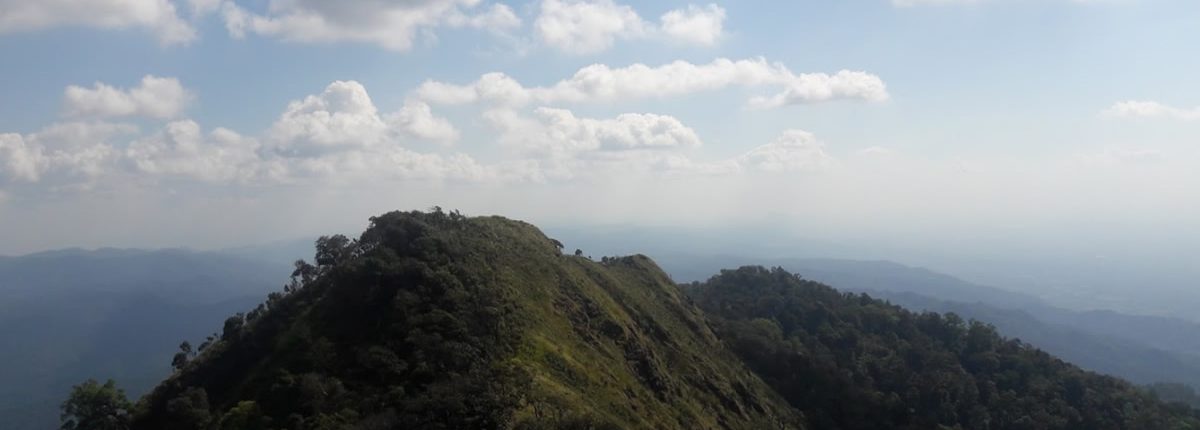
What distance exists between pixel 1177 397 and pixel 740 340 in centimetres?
11931

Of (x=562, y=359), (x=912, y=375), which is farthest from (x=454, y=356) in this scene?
(x=912, y=375)

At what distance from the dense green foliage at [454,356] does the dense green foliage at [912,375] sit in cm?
1100

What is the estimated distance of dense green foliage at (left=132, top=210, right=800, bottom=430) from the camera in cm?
4225

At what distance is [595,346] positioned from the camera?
208ft

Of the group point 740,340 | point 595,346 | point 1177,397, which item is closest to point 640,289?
point 740,340

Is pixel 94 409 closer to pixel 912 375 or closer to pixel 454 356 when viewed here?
pixel 454 356

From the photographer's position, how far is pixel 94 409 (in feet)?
193

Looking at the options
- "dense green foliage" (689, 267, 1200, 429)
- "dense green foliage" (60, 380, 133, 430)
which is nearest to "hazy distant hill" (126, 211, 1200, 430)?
"dense green foliage" (689, 267, 1200, 429)

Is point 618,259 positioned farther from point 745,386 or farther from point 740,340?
point 745,386

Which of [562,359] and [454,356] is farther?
[562,359]

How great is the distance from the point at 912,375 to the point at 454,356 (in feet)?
272

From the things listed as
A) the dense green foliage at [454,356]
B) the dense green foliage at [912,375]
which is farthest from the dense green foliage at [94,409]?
the dense green foliage at [912,375]

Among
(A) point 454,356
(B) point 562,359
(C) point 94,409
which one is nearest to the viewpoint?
(A) point 454,356

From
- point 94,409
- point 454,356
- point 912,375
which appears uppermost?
point 454,356
